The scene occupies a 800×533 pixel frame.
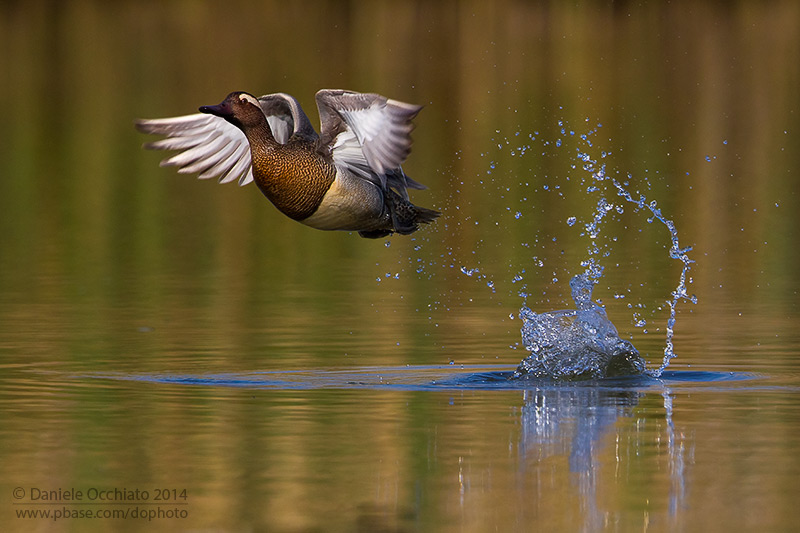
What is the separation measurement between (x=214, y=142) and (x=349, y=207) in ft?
4.67

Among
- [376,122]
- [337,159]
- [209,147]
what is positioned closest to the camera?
[376,122]

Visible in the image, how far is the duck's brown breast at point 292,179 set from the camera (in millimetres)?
10633

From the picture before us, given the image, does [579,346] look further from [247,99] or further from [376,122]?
[247,99]

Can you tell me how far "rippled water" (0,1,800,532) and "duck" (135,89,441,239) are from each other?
0.94 meters

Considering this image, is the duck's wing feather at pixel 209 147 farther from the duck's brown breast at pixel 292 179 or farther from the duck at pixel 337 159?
the duck's brown breast at pixel 292 179

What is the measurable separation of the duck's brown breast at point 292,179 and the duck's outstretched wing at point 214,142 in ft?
2.84

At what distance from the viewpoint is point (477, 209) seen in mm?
21656

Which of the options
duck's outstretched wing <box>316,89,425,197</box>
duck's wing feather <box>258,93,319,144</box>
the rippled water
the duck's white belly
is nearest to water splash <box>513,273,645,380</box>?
the rippled water

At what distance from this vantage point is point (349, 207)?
10.8m

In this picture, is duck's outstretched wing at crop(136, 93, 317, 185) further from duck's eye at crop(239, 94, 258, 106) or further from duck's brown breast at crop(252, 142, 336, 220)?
duck's brown breast at crop(252, 142, 336, 220)

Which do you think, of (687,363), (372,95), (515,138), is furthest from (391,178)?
(515,138)

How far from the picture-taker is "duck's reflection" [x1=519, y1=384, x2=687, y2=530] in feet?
27.9

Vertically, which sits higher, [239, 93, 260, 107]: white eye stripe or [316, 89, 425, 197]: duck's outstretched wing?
[239, 93, 260, 107]: white eye stripe

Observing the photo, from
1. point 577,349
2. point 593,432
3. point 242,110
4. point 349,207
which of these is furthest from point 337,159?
point 593,432
